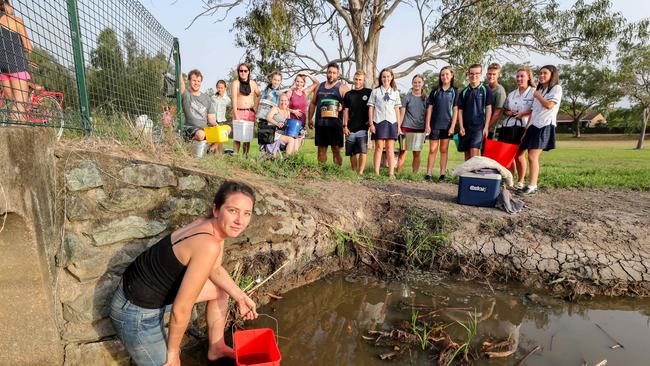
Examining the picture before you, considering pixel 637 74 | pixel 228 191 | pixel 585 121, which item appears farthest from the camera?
pixel 585 121

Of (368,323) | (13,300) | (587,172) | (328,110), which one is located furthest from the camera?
(587,172)

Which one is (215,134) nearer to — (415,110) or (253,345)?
(415,110)

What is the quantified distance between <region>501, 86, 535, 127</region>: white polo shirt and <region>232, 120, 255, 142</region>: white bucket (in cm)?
388

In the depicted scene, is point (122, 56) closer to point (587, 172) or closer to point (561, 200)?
point (561, 200)

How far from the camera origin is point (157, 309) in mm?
2209

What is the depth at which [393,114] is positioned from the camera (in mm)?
5797

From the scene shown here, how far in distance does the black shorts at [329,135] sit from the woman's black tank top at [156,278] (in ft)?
13.8

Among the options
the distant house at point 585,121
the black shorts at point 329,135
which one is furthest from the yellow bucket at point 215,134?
the distant house at point 585,121

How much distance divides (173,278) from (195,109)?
4175 millimetres

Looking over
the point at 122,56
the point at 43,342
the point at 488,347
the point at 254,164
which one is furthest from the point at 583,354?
the point at 122,56

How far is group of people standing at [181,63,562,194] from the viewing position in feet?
17.4

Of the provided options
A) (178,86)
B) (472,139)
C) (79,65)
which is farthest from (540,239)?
(178,86)

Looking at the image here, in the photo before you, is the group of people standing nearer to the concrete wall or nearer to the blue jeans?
the concrete wall

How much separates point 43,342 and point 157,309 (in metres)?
0.89
